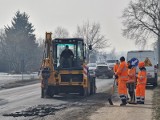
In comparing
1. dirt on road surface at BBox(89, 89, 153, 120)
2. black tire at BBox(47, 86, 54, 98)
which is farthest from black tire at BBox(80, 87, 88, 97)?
dirt on road surface at BBox(89, 89, 153, 120)

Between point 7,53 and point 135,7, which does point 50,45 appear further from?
point 7,53

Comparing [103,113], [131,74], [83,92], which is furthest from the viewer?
[83,92]

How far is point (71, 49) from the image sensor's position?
84.5ft

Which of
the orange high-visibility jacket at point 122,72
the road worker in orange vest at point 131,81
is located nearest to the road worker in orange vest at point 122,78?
the orange high-visibility jacket at point 122,72

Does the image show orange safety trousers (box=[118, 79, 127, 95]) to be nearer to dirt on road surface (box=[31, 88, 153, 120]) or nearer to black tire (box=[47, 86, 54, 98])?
dirt on road surface (box=[31, 88, 153, 120])

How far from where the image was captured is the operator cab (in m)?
25.5

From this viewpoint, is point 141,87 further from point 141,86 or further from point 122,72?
point 122,72

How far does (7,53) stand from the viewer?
8100cm

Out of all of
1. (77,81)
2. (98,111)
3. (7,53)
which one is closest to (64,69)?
(77,81)

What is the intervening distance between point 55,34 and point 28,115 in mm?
109337

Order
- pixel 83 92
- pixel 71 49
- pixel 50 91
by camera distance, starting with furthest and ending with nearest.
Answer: pixel 71 49 → pixel 50 91 → pixel 83 92

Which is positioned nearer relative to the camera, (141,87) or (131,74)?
(141,87)

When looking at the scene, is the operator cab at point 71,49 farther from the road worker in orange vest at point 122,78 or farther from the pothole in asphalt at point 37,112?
the pothole in asphalt at point 37,112

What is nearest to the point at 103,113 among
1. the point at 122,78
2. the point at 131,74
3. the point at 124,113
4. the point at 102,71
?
the point at 124,113
